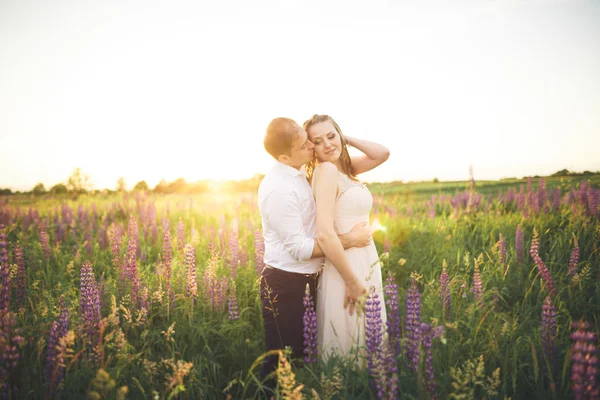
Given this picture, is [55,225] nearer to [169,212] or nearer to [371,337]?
[169,212]

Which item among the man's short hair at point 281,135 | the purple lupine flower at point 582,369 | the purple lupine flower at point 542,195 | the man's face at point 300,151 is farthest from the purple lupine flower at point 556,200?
the man's short hair at point 281,135

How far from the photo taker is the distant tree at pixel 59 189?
13680 millimetres

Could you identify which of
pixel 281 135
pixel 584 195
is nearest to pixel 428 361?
pixel 281 135

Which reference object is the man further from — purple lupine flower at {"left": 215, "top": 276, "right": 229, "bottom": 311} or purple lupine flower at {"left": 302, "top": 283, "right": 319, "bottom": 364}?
purple lupine flower at {"left": 215, "top": 276, "right": 229, "bottom": 311}

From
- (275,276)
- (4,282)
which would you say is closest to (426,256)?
(275,276)

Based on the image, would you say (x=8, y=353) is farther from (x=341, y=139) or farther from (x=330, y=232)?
(x=341, y=139)

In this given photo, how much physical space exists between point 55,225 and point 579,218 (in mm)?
11300

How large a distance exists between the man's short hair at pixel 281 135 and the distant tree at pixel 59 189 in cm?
1363

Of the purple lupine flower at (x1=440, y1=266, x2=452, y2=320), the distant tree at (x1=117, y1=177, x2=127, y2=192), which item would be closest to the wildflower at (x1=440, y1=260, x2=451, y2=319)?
the purple lupine flower at (x1=440, y1=266, x2=452, y2=320)

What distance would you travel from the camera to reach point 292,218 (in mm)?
3232

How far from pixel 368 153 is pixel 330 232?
1688 millimetres

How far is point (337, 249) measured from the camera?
3209 mm

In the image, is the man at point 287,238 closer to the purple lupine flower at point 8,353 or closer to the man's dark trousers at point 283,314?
the man's dark trousers at point 283,314

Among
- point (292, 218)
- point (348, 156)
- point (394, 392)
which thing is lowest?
point (394, 392)
